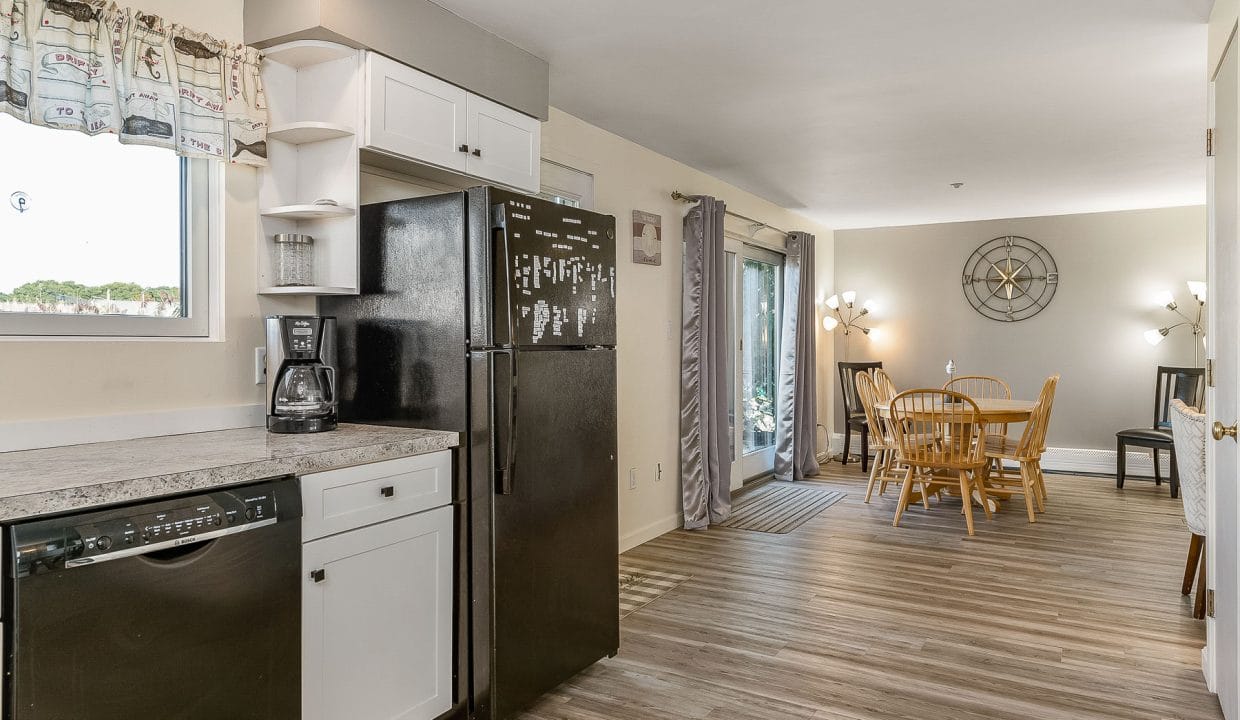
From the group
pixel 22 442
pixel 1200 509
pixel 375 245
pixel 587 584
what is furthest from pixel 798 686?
pixel 22 442

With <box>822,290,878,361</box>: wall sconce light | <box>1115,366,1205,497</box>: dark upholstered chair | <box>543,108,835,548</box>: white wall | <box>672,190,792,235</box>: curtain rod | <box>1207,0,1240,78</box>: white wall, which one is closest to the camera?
<box>1207,0,1240,78</box>: white wall

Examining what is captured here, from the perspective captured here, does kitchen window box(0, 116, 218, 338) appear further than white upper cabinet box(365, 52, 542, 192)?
No

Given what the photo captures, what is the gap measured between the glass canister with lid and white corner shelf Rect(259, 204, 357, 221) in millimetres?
67

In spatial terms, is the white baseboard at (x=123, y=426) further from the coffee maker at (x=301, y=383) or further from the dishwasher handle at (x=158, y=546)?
the dishwasher handle at (x=158, y=546)

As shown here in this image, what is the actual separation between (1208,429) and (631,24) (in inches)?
95.8

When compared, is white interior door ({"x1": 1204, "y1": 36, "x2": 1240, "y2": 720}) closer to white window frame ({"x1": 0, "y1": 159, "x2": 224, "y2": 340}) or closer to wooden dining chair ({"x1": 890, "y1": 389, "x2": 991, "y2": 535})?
wooden dining chair ({"x1": 890, "y1": 389, "x2": 991, "y2": 535})

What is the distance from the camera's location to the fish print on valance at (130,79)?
77.7 inches

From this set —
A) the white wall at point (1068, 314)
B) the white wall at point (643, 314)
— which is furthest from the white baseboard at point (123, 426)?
the white wall at point (1068, 314)

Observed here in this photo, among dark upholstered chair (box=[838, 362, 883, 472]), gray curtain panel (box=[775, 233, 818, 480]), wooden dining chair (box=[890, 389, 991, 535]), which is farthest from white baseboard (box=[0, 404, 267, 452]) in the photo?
dark upholstered chair (box=[838, 362, 883, 472])

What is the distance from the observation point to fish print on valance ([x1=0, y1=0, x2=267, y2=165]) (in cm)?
197

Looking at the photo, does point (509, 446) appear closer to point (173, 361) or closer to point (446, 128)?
point (173, 361)

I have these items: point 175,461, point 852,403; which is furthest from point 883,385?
point 175,461

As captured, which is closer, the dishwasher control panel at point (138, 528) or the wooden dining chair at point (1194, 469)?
the dishwasher control panel at point (138, 528)

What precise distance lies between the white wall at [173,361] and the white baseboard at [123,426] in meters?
0.02
